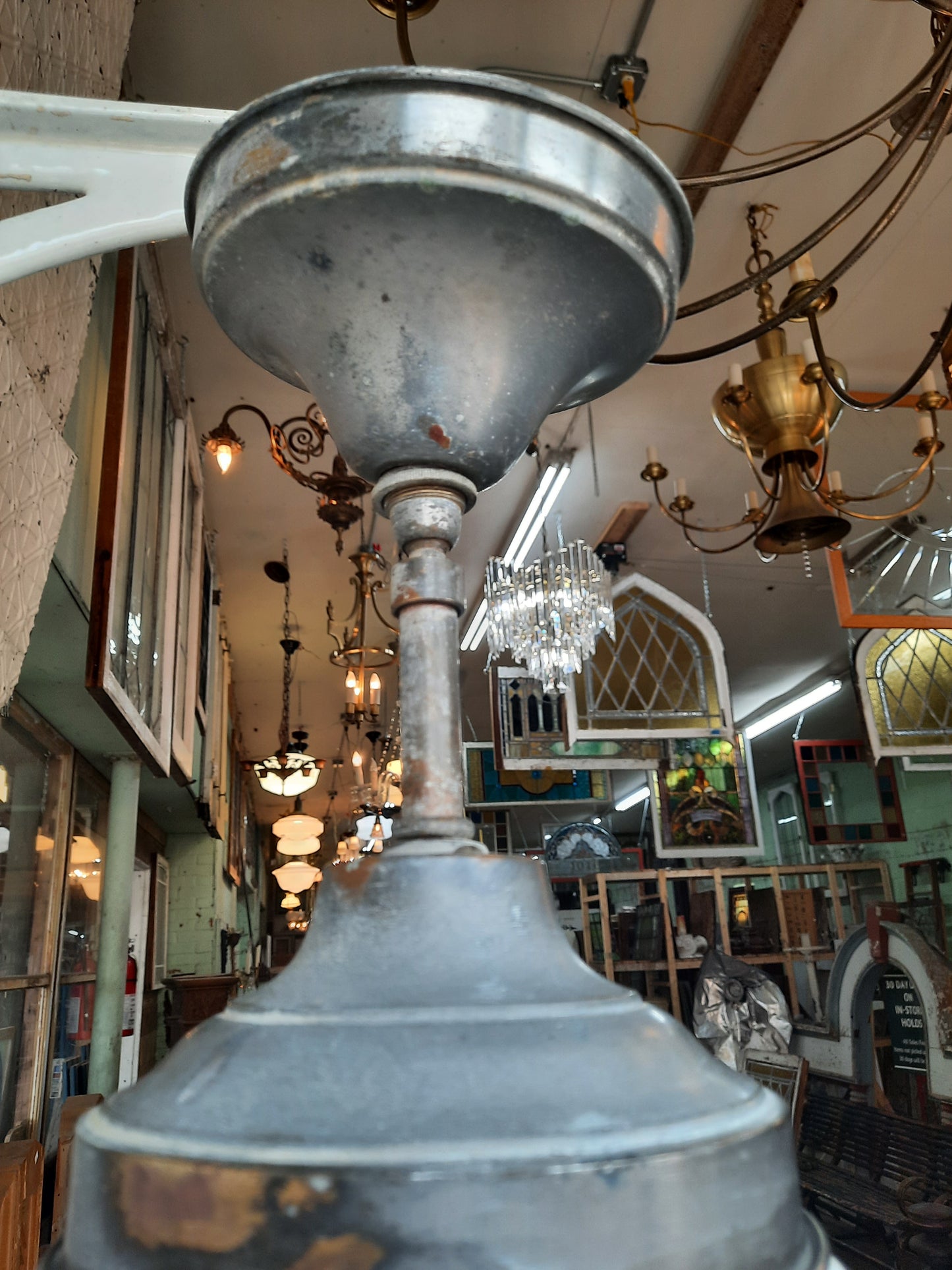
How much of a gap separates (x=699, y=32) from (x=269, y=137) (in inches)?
151

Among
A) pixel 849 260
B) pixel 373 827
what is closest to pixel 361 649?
pixel 373 827

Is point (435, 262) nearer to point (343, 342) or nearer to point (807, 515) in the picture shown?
point (343, 342)

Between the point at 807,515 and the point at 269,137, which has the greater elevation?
the point at 807,515

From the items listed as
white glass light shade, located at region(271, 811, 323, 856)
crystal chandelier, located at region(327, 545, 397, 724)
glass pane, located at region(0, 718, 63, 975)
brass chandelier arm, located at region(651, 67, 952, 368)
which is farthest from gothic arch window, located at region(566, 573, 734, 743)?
brass chandelier arm, located at region(651, 67, 952, 368)

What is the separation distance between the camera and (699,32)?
352 cm

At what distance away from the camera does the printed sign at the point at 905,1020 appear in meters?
5.30

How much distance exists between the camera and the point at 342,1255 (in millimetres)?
339

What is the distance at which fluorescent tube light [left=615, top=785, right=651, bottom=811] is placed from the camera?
16375mm

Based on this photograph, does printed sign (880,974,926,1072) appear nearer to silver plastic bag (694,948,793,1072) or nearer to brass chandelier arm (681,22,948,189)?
silver plastic bag (694,948,793,1072)

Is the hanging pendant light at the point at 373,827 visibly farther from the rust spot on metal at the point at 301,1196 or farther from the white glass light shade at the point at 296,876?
the rust spot on metal at the point at 301,1196

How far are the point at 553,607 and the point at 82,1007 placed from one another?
3455 mm

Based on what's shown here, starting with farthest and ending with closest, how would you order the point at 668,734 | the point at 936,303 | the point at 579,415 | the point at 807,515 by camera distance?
1. the point at 668,734
2. the point at 579,415
3. the point at 936,303
4. the point at 807,515

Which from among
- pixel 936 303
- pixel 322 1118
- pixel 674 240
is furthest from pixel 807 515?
pixel 322 1118

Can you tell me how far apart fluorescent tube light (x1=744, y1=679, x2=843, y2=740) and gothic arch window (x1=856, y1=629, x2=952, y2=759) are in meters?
3.74
